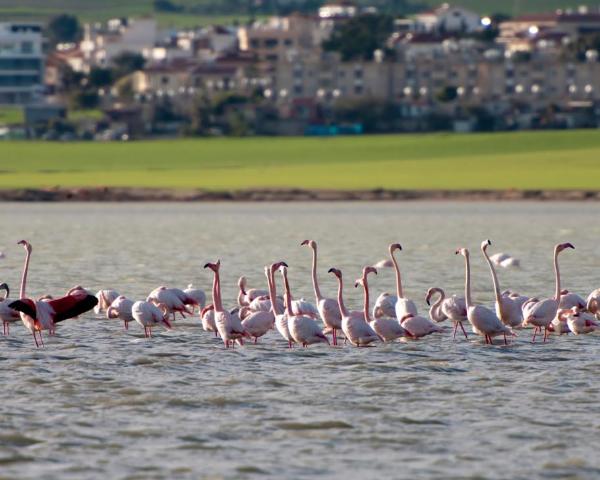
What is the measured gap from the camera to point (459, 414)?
16734mm

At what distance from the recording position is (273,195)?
223ft

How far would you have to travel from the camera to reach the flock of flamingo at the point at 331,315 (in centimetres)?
2112

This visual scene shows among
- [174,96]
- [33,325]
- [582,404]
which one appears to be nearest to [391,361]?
[582,404]

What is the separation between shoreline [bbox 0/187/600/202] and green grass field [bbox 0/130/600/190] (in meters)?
2.81

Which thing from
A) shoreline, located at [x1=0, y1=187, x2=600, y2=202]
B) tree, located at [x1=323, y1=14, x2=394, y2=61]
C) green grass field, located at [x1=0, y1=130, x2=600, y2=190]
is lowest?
green grass field, located at [x1=0, y1=130, x2=600, y2=190]

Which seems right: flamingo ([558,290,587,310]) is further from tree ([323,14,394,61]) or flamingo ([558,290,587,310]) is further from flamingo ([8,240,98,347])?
tree ([323,14,394,61])

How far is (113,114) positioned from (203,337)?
440 feet

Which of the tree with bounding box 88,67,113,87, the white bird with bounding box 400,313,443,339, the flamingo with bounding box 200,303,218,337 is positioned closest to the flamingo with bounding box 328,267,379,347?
the white bird with bounding box 400,313,443,339

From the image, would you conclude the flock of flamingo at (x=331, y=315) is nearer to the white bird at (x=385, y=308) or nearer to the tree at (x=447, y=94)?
the white bird at (x=385, y=308)

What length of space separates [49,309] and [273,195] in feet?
151

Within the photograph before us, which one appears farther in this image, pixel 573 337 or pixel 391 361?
pixel 573 337

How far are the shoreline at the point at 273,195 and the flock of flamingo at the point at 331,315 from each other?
4321 centimetres

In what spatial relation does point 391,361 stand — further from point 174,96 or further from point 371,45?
point 371,45

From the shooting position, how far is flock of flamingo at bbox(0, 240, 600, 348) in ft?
69.3
